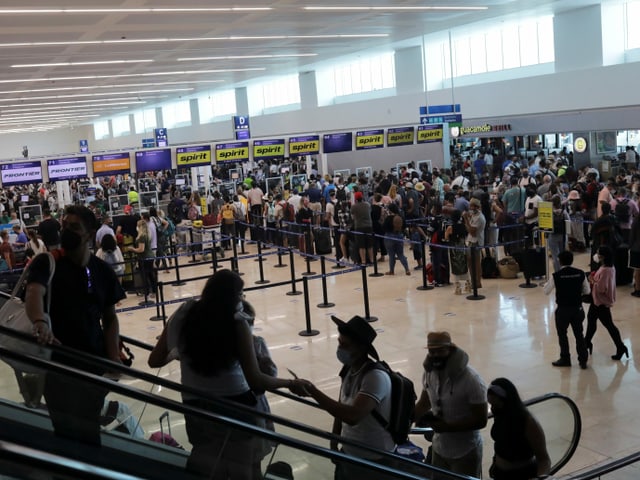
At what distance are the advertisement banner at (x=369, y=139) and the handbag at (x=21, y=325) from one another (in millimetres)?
20398

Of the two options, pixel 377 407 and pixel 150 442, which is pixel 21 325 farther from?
pixel 377 407

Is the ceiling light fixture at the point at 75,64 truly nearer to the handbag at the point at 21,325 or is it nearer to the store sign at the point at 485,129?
the store sign at the point at 485,129

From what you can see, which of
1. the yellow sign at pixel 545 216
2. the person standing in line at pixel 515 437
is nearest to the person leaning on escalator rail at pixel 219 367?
the person standing in line at pixel 515 437

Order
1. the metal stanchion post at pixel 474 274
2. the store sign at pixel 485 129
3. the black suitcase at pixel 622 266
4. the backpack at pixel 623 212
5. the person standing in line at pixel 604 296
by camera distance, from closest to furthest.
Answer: the person standing in line at pixel 604 296, the metal stanchion post at pixel 474 274, the black suitcase at pixel 622 266, the backpack at pixel 623 212, the store sign at pixel 485 129

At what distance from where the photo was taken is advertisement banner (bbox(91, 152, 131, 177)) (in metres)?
20.5

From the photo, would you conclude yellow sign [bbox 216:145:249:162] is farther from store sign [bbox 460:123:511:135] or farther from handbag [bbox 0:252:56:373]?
handbag [bbox 0:252:56:373]

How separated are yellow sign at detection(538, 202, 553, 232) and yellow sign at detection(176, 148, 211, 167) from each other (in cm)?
1173

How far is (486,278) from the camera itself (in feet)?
47.6

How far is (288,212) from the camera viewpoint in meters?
20.1

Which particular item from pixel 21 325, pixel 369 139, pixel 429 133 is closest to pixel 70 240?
pixel 21 325

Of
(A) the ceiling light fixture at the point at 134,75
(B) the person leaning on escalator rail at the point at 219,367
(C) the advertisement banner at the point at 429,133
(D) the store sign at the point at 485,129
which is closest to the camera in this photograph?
(B) the person leaning on escalator rail at the point at 219,367

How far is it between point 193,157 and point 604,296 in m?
15.2

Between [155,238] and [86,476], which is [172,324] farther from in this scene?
[155,238]

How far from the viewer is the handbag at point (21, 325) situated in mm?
3597
